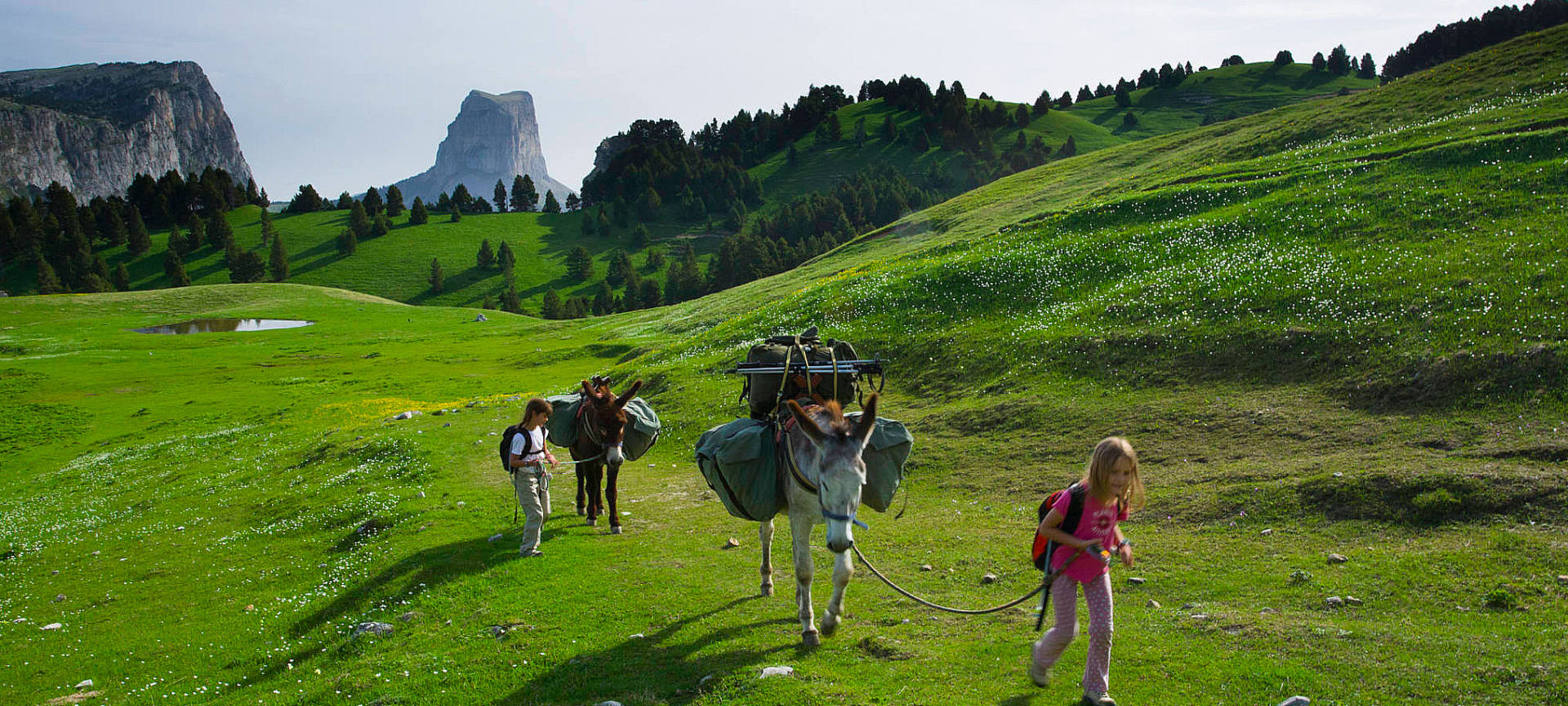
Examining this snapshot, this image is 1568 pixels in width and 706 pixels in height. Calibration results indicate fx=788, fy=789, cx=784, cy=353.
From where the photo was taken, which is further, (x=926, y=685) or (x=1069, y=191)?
(x=1069, y=191)

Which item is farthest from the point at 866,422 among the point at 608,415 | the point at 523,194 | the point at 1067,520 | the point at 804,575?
the point at 523,194

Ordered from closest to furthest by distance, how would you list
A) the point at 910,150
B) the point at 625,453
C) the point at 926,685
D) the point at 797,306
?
the point at 926,685, the point at 625,453, the point at 797,306, the point at 910,150

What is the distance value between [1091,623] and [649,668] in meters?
4.53

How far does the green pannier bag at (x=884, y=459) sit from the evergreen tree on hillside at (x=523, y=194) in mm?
171406

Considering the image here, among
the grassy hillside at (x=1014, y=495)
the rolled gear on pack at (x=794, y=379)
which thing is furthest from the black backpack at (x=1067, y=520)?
the rolled gear on pack at (x=794, y=379)

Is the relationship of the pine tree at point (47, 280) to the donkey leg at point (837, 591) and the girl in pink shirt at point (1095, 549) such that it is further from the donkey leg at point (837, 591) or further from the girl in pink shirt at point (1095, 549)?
the girl in pink shirt at point (1095, 549)

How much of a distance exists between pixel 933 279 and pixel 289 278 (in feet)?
415

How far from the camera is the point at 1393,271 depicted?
68.5ft

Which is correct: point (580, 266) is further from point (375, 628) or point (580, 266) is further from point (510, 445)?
point (375, 628)

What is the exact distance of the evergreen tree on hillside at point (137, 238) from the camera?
12681 centimetres

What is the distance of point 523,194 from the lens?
170125mm

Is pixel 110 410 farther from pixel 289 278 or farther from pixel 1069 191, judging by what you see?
pixel 289 278

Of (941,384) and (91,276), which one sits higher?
(91,276)

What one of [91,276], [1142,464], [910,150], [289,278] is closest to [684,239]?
[910,150]
